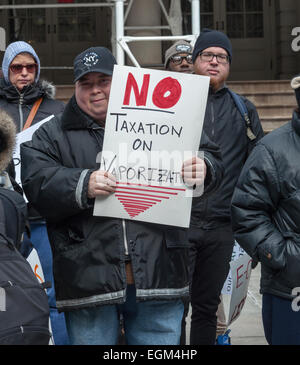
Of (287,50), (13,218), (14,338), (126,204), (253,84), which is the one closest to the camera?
(14,338)

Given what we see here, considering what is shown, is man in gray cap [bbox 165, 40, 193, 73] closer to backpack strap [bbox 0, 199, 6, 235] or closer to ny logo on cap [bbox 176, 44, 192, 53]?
ny logo on cap [bbox 176, 44, 192, 53]

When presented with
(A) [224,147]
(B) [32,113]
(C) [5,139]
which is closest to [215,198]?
(A) [224,147]

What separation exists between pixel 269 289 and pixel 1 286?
1203 mm

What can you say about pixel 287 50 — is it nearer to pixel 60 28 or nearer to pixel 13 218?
pixel 60 28

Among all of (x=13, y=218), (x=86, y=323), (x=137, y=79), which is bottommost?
(x=86, y=323)

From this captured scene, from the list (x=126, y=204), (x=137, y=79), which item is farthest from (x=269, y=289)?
(x=137, y=79)

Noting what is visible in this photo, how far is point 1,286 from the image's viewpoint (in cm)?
279

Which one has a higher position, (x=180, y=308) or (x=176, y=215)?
(x=176, y=215)

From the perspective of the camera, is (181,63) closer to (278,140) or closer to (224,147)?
(224,147)

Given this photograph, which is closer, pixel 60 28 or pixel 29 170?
pixel 29 170

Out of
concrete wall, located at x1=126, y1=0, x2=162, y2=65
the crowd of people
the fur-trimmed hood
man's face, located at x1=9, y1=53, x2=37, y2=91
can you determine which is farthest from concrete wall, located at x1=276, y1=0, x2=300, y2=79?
the fur-trimmed hood

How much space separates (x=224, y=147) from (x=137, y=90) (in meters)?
1.39

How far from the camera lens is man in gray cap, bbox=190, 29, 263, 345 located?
4.66 metres

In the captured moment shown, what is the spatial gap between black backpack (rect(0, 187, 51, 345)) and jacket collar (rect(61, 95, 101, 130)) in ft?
1.99
